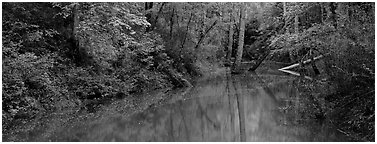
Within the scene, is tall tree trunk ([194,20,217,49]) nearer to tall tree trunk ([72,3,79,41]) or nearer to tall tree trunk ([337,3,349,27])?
Result: tall tree trunk ([72,3,79,41])

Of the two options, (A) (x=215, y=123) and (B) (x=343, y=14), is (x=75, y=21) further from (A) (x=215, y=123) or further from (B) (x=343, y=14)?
(B) (x=343, y=14)

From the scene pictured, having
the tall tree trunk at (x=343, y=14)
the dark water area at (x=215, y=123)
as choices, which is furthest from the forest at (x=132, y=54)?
the dark water area at (x=215, y=123)

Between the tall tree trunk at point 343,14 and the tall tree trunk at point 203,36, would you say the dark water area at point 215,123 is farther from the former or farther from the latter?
the tall tree trunk at point 203,36

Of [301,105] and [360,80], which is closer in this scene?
[360,80]

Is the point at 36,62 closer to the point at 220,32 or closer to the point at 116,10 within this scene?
the point at 116,10

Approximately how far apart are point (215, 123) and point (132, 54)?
625cm

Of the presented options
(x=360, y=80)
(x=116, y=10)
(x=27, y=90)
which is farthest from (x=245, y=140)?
(x=116, y=10)

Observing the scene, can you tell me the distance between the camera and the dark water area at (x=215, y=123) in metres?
7.95

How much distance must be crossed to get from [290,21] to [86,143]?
15170mm

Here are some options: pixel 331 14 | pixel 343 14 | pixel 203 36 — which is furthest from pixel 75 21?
pixel 203 36

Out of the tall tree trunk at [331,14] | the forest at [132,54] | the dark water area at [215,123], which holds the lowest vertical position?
the dark water area at [215,123]

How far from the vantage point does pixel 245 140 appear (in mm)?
7926

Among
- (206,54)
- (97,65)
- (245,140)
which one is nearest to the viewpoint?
(245,140)

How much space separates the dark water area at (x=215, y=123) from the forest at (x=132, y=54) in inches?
31.0
